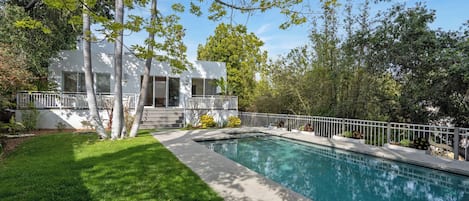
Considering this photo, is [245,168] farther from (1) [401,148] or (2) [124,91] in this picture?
(2) [124,91]

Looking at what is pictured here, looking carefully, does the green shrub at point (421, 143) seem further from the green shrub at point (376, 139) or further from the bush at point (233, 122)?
the bush at point (233, 122)

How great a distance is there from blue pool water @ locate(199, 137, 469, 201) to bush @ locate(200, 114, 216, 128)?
17.0 ft

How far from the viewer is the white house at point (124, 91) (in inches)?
518

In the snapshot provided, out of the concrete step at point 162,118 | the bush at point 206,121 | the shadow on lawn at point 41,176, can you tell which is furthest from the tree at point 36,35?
the bush at point 206,121

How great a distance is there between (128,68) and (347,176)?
14.3m

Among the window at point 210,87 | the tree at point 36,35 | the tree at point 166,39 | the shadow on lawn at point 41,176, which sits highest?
the tree at point 36,35

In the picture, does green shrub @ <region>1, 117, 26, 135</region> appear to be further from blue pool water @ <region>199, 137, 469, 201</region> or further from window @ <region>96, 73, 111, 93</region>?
blue pool water @ <region>199, 137, 469, 201</region>

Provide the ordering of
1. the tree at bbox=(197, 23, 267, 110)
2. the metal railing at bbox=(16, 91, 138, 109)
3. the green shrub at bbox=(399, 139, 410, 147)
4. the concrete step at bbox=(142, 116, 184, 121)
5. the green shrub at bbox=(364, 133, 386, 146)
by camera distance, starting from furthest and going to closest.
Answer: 1. the tree at bbox=(197, 23, 267, 110)
2. the concrete step at bbox=(142, 116, 184, 121)
3. the metal railing at bbox=(16, 91, 138, 109)
4. the green shrub at bbox=(364, 133, 386, 146)
5. the green shrub at bbox=(399, 139, 410, 147)

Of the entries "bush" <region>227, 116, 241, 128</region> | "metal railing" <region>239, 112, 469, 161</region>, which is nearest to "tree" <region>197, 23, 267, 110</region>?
"bush" <region>227, 116, 241, 128</region>

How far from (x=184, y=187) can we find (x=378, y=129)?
8034mm

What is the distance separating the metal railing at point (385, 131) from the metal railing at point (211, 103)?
3.16 metres

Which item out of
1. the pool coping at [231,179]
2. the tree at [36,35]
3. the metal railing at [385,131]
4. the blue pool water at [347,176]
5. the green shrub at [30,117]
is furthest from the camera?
the green shrub at [30,117]

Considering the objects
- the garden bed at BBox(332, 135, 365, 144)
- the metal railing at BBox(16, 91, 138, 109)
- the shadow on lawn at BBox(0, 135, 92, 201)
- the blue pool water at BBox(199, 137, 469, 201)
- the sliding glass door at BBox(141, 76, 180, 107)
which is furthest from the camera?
the sliding glass door at BBox(141, 76, 180, 107)

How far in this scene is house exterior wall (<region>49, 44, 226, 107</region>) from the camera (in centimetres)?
1472
